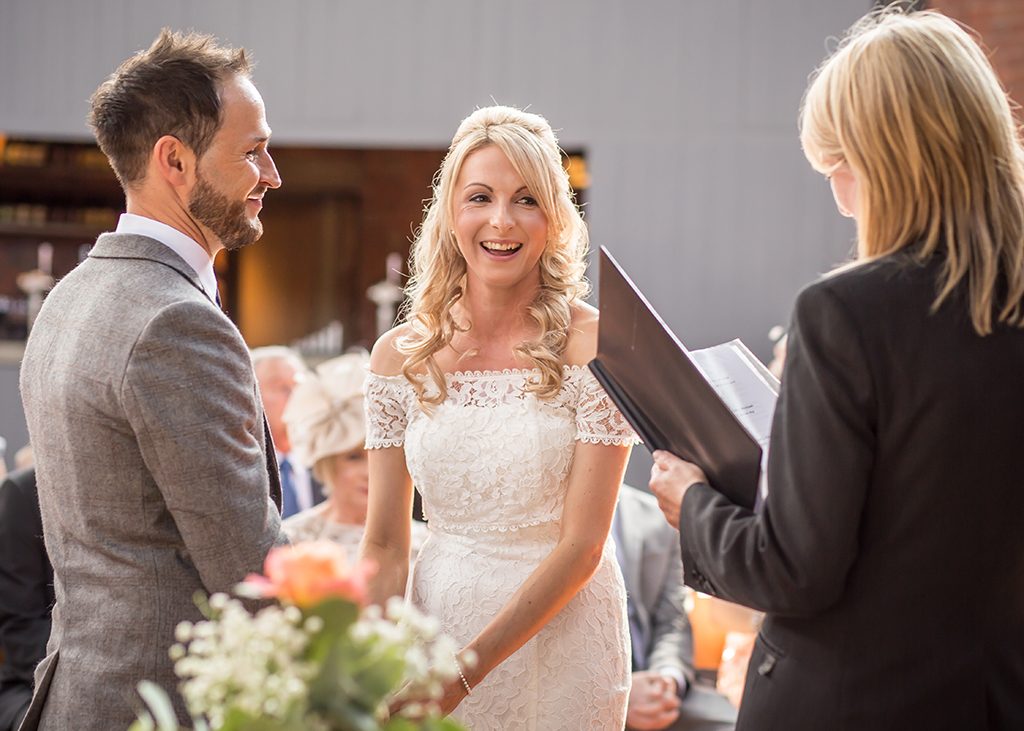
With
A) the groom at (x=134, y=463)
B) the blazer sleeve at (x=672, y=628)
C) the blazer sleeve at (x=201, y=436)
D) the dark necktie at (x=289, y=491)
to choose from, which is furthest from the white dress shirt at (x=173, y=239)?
the dark necktie at (x=289, y=491)

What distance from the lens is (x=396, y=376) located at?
8.25ft

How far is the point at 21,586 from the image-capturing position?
344cm

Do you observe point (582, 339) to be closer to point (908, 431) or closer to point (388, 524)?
point (388, 524)

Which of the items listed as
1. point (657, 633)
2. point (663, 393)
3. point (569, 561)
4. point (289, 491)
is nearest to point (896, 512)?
point (663, 393)

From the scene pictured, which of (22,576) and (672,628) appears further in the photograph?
(672,628)

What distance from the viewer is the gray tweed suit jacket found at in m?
1.76

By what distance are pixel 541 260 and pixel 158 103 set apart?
0.89m

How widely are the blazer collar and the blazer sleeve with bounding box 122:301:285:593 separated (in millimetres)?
138

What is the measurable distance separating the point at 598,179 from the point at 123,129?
5.50 metres

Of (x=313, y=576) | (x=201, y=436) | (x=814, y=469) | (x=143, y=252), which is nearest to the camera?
(x=313, y=576)

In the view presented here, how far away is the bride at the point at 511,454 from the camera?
2.35 m

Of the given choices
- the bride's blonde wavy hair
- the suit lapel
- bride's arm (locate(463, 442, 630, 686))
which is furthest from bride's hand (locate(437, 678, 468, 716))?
the bride's blonde wavy hair

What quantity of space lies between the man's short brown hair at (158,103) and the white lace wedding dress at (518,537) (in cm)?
78

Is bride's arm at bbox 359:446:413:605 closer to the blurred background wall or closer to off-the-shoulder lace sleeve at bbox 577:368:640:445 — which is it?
off-the-shoulder lace sleeve at bbox 577:368:640:445
